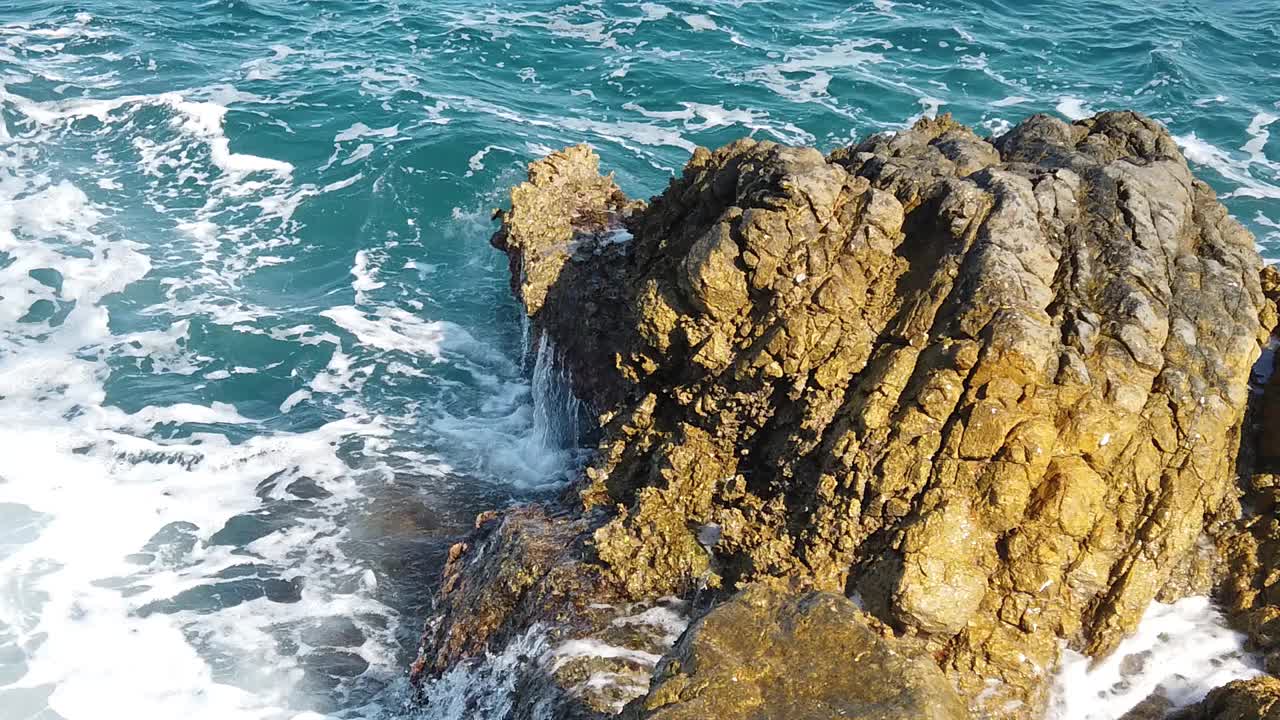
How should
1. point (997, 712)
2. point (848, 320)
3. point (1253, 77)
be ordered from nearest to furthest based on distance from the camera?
1. point (997, 712)
2. point (848, 320)
3. point (1253, 77)

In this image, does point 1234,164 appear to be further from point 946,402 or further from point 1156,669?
point 946,402

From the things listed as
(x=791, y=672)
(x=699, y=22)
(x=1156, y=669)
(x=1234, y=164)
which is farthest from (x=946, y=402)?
(x=699, y=22)

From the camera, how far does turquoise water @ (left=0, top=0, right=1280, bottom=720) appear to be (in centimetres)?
1309

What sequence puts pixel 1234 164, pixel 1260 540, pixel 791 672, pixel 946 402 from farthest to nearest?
pixel 1234 164 < pixel 1260 540 < pixel 946 402 < pixel 791 672

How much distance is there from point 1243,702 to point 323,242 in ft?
62.1

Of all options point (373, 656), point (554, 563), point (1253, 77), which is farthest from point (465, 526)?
point (1253, 77)

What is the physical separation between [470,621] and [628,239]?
22.0 ft

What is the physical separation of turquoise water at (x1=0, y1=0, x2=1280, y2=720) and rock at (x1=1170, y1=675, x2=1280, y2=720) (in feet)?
26.8

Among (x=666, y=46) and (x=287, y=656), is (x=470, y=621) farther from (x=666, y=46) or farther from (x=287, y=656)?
(x=666, y=46)

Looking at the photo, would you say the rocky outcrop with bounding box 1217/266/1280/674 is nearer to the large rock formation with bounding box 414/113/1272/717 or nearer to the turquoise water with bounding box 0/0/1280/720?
the large rock formation with bounding box 414/113/1272/717

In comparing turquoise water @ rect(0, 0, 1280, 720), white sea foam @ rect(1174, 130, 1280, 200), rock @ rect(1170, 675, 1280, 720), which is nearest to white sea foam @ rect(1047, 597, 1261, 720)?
rock @ rect(1170, 675, 1280, 720)

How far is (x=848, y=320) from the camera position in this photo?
33.6 ft

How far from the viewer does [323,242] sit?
22.2 meters

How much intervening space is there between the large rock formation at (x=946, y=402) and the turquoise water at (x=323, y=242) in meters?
3.10
